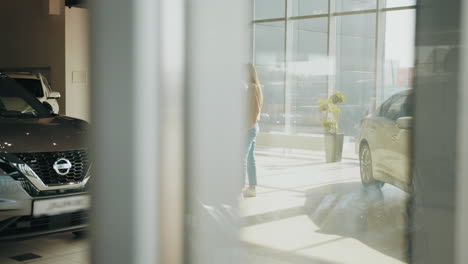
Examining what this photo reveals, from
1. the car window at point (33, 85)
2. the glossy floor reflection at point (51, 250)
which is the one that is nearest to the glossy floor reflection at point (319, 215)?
the glossy floor reflection at point (51, 250)

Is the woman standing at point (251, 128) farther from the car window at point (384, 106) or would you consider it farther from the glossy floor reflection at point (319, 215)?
the car window at point (384, 106)

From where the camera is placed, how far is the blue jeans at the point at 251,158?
98 centimetres

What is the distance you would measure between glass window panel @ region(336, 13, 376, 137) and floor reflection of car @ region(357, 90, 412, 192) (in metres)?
0.03

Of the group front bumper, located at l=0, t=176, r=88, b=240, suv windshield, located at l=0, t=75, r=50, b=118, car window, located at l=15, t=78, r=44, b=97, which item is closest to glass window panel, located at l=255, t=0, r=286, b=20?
front bumper, located at l=0, t=176, r=88, b=240

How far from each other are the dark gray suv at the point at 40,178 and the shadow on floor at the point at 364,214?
3.13 m

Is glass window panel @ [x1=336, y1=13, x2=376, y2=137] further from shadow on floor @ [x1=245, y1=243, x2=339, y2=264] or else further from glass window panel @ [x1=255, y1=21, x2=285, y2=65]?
shadow on floor @ [x1=245, y1=243, x2=339, y2=264]

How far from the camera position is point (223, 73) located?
3.04 ft

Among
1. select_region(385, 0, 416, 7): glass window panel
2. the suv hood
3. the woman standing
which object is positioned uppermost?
select_region(385, 0, 416, 7): glass window panel

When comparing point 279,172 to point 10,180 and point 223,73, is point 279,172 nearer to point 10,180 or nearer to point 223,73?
point 223,73

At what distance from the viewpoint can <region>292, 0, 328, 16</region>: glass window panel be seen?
3.47 feet

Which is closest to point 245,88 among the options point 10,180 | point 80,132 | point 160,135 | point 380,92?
point 160,135

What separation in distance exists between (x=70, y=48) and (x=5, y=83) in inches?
369

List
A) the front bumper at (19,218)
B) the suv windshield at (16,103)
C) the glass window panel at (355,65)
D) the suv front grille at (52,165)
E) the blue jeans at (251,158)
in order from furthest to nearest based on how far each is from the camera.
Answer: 1. the suv windshield at (16,103)
2. the suv front grille at (52,165)
3. the front bumper at (19,218)
4. the glass window panel at (355,65)
5. the blue jeans at (251,158)

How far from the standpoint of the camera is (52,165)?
441 cm
